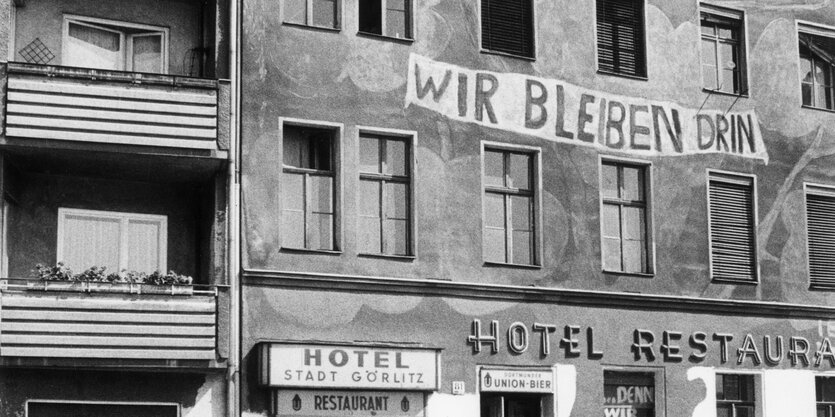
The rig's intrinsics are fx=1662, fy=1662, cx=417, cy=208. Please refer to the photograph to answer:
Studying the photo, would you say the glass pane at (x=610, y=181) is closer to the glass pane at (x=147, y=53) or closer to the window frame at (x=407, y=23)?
the window frame at (x=407, y=23)

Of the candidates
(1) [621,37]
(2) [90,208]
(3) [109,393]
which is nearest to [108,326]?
(3) [109,393]

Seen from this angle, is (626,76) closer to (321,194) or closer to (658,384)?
(658,384)

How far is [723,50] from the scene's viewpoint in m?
32.1

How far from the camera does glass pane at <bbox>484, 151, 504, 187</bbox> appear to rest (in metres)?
28.6

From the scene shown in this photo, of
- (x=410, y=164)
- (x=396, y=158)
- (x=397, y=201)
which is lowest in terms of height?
(x=397, y=201)

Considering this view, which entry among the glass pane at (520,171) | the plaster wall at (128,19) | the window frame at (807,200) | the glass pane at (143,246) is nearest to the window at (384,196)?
the glass pane at (520,171)

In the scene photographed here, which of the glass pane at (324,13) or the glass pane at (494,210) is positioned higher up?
the glass pane at (324,13)

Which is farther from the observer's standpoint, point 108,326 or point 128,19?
point 128,19

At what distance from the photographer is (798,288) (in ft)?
104

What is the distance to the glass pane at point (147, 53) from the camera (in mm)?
26812

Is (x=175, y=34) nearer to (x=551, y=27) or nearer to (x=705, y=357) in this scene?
(x=551, y=27)

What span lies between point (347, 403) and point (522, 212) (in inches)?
199

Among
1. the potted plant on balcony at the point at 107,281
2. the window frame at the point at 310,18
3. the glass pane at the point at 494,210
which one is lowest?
the potted plant on balcony at the point at 107,281

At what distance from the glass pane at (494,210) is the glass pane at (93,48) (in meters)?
6.58
